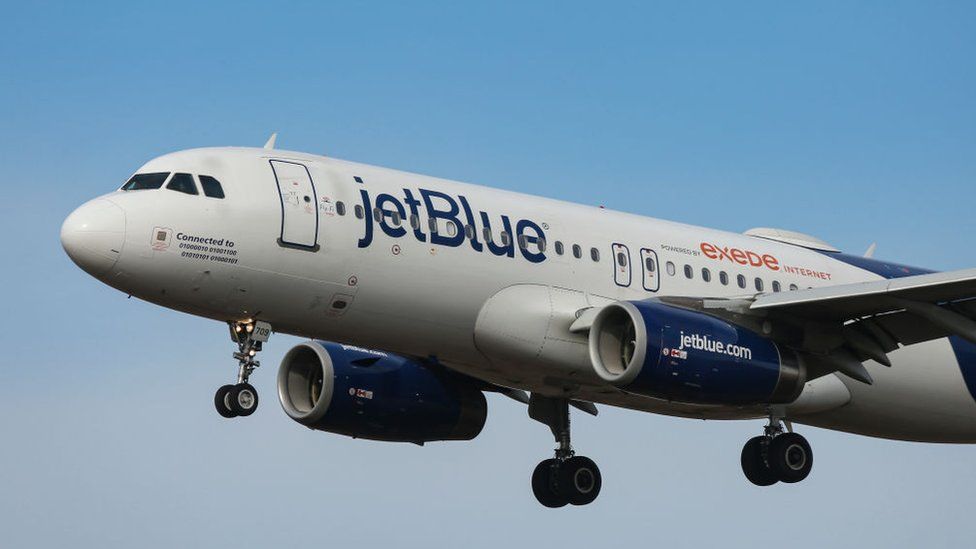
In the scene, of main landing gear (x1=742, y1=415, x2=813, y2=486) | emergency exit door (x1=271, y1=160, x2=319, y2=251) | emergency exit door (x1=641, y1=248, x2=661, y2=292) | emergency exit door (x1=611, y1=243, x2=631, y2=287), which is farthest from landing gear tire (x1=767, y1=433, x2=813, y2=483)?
emergency exit door (x1=271, y1=160, x2=319, y2=251)

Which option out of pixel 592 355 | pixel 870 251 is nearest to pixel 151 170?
pixel 592 355

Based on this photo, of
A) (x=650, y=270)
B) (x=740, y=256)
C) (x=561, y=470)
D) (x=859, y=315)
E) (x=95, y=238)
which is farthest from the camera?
Answer: (x=561, y=470)

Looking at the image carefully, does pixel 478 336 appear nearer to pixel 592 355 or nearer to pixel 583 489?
pixel 592 355

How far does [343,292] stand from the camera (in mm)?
28625

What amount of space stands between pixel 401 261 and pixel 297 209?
1.86m

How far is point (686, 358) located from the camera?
28.6 m

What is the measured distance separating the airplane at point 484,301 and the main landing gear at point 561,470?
55.6 inches

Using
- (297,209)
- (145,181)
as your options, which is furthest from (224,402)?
(145,181)

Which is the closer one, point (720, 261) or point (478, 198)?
point (478, 198)

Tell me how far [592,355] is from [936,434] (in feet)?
30.2

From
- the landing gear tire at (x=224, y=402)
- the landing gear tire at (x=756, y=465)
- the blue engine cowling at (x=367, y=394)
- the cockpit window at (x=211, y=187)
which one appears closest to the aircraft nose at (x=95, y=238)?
the cockpit window at (x=211, y=187)

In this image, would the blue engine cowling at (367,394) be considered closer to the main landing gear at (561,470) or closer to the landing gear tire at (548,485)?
the main landing gear at (561,470)

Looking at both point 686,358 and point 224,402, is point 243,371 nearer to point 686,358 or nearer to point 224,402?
point 224,402

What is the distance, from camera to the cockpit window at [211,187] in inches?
1106
